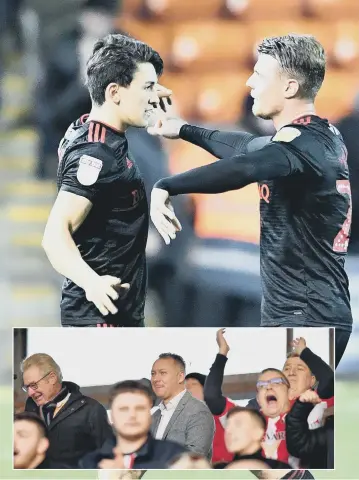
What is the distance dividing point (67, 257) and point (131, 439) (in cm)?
78

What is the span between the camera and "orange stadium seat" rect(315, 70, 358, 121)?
3.91 meters

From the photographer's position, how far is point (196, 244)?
13.1 ft

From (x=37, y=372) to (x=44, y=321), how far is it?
0.80ft

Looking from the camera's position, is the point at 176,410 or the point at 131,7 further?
the point at 131,7

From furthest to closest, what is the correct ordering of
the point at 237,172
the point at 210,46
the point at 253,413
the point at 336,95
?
the point at 210,46, the point at 336,95, the point at 253,413, the point at 237,172

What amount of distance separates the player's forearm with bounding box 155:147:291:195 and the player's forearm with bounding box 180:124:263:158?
205 millimetres

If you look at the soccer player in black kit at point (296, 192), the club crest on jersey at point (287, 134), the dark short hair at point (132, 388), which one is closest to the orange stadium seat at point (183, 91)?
the soccer player in black kit at point (296, 192)

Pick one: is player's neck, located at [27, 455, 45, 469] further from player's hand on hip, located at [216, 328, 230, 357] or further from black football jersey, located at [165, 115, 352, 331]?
black football jersey, located at [165, 115, 352, 331]

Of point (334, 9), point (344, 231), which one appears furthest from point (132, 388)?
point (334, 9)

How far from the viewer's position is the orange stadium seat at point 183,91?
3967 mm

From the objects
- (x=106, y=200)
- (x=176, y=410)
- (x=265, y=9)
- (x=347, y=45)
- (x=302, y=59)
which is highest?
(x=265, y=9)

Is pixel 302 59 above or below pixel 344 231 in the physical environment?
above

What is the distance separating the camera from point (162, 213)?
379 cm

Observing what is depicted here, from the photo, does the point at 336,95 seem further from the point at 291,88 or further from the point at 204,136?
the point at 204,136
